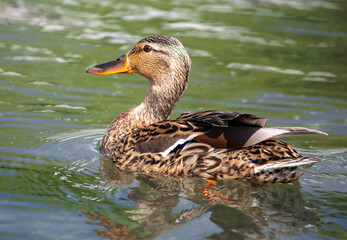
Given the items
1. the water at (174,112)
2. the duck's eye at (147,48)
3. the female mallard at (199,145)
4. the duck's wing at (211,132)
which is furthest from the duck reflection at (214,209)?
the duck's eye at (147,48)

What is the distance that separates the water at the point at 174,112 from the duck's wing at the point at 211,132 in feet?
1.27

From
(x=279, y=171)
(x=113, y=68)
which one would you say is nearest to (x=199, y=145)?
(x=279, y=171)

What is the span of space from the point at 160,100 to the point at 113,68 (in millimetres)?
739

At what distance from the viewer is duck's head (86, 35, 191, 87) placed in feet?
22.4

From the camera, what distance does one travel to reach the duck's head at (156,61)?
6.83 m

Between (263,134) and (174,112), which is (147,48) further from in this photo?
(263,134)

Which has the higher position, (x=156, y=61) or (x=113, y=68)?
(x=156, y=61)

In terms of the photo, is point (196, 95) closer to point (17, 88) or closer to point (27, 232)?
point (17, 88)

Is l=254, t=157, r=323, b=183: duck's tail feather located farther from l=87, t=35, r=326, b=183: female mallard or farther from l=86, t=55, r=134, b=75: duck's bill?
l=86, t=55, r=134, b=75: duck's bill

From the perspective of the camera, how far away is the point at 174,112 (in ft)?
28.1

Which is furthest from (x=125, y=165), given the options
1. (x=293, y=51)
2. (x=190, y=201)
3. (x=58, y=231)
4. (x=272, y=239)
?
(x=293, y=51)

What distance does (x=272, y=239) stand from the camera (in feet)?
15.1

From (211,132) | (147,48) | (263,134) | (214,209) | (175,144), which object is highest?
(147,48)

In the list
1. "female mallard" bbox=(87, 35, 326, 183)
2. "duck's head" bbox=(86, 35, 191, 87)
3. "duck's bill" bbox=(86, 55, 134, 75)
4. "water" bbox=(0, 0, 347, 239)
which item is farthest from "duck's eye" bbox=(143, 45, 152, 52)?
"water" bbox=(0, 0, 347, 239)
